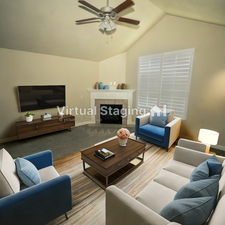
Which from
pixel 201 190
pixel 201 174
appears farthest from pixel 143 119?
pixel 201 190

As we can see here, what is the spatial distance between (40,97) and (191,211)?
4471mm

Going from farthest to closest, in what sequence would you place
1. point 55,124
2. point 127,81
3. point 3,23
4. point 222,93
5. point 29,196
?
point 127,81, point 55,124, point 222,93, point 3,23, point 29,196

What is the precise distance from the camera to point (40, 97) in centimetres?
426

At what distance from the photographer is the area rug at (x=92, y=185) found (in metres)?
1.75

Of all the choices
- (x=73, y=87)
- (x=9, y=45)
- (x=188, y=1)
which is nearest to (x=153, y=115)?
(x=188, y=1)

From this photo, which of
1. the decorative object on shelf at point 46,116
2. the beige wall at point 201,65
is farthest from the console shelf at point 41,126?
the beige wall at point 201,65

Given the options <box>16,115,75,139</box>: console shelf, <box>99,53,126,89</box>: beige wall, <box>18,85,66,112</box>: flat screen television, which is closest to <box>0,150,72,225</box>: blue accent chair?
<box>16,115,75,139</box>: console shelf

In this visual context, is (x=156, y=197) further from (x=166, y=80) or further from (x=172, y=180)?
(x=166, y=80)

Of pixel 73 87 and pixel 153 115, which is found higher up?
pixel 73 87

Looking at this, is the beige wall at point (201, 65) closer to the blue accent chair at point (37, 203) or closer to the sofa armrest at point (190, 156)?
the sofa armrest at point (190, 156)

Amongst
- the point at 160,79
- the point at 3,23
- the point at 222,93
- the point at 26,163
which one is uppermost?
the point at 3,23

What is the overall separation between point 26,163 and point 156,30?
4.89m

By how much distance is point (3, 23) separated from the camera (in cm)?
282

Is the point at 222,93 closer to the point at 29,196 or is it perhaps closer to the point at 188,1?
the point at 188,1
